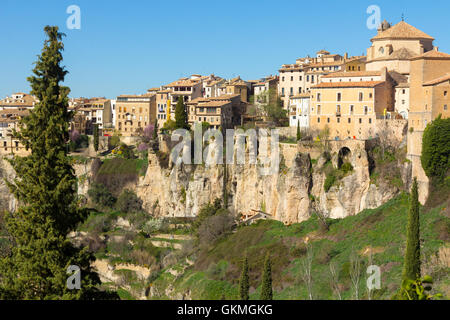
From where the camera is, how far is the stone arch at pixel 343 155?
42.3 meters

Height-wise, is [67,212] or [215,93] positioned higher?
[215,93]

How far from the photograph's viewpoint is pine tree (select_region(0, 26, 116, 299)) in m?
15.3

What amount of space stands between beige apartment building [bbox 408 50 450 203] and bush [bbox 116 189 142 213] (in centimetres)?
2799

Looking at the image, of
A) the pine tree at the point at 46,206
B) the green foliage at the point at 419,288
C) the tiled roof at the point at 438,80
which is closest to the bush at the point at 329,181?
the tiled roof at the point at 438,80

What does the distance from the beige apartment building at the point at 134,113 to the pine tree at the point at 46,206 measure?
5102 cm

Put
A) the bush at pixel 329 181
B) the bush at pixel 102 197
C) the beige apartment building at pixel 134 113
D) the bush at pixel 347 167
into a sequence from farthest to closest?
the beige apartment building at pixel 134 113 < the bush at pixel 102 197 < the bush at pixel 329 181 < the bush at pixel 347 167

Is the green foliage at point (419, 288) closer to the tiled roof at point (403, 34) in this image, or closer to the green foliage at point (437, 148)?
the green foliage at point (437, 148)

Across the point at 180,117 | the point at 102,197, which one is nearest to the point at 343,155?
the point at 180,117

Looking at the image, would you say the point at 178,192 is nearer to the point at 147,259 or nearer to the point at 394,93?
the point at 147,259

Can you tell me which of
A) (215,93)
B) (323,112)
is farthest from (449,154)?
(215,93)

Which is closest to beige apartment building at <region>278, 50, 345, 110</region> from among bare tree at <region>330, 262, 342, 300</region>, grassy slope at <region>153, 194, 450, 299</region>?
grassy slope at <region>153, 194, 450, 299</region>

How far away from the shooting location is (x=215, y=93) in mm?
68375

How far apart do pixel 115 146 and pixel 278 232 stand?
90.9ft

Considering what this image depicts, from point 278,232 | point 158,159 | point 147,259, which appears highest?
point 158,159
